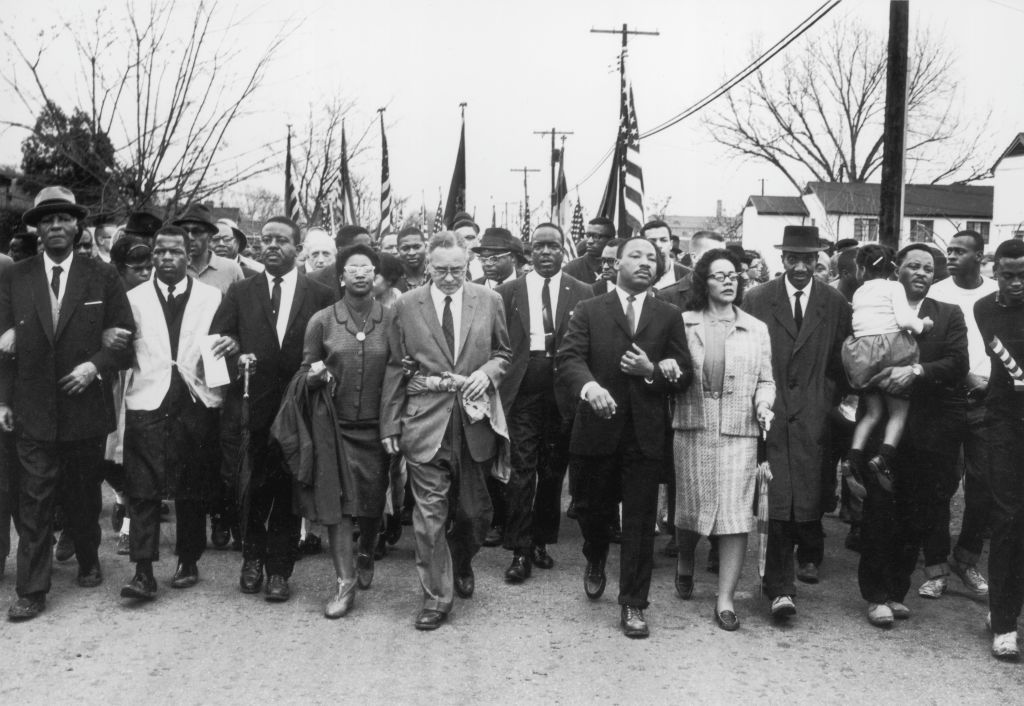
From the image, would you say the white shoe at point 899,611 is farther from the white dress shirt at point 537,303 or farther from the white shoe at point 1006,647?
the white dress shirt at point 537,303

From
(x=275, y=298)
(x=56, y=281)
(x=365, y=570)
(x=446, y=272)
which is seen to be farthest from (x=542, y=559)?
(x=56, y=281)

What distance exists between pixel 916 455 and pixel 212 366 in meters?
4.21

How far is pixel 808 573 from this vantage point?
7.10m

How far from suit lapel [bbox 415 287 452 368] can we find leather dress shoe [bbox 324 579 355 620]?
139 centimetres

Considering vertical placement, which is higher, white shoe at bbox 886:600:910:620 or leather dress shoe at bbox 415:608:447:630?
leather dress shoe at bbox 415:608:447:630

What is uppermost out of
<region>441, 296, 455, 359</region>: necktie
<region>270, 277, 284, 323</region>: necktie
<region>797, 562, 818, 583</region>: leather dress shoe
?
<region>270, 277, 284, 323</region>: necktie

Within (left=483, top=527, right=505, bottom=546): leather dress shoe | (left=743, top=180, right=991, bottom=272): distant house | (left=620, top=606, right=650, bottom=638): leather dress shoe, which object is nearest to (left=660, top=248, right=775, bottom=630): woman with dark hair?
(left=620, top=606, right=650, bottom=638): leather dress shoe

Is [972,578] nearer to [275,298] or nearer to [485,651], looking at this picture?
[485,651]

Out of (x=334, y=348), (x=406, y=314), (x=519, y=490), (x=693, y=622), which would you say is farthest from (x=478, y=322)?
(x=693, y=622)

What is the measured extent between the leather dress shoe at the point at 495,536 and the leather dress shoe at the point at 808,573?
2145 mm

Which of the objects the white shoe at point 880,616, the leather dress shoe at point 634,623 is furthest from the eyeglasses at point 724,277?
the white shoe at point 880,616

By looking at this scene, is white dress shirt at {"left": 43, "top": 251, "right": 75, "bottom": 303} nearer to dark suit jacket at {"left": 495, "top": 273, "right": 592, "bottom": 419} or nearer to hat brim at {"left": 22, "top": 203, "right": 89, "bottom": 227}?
hat brim at {"left": 22, "top": 203, "right": 89, "bottom": 227}

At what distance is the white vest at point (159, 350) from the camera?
6.56 meters

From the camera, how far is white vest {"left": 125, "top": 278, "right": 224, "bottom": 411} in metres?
6.56
